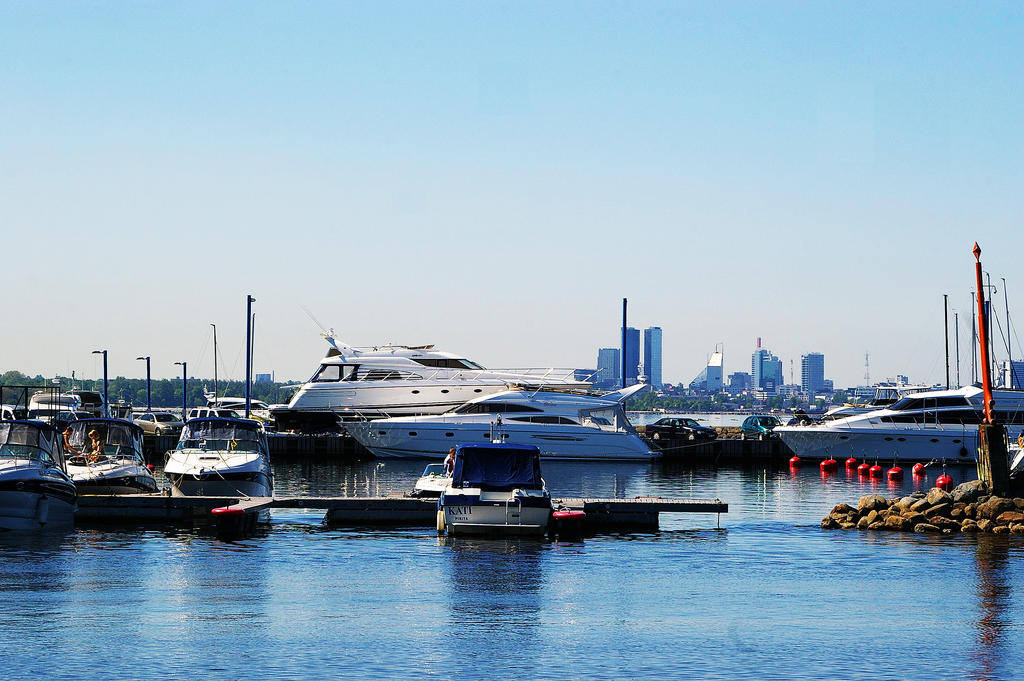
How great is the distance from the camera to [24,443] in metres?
34.0

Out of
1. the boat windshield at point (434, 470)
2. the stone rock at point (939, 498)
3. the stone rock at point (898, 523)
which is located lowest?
the stone rock at point (898, 523)

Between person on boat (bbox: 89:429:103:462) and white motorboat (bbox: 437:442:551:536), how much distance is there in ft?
36.6

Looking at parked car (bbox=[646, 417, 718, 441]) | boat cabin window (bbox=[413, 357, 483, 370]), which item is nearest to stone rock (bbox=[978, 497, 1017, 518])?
parked car (bbox=[646, 417, 718, 441])

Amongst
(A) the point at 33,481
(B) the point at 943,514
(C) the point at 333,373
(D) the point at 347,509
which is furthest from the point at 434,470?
(C) the point at 333,373

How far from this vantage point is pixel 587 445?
6806 cm

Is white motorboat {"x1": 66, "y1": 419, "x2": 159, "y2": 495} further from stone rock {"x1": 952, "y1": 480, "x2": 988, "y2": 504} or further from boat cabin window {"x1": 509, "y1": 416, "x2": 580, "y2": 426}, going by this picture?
boat cabin window {"x1": 509, "y1": 416, "x2": 580, "y2": 426}

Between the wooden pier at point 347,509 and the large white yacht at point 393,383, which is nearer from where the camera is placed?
the wooden pier at point 347,509

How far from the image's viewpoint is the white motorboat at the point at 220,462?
37.8m

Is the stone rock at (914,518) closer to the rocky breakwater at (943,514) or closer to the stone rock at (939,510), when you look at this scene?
the rocky breakwater at (943,514)

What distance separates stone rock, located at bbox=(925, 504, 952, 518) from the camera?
123 ft

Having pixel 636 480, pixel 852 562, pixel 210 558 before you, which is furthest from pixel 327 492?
pixel 852 562

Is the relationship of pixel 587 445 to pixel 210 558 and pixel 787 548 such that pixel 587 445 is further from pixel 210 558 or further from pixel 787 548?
pixel 210 558

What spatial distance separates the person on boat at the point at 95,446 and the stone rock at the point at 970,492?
82.2ft

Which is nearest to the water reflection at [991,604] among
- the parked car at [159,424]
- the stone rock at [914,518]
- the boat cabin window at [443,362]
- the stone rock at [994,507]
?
the stone rock at [994,507]
